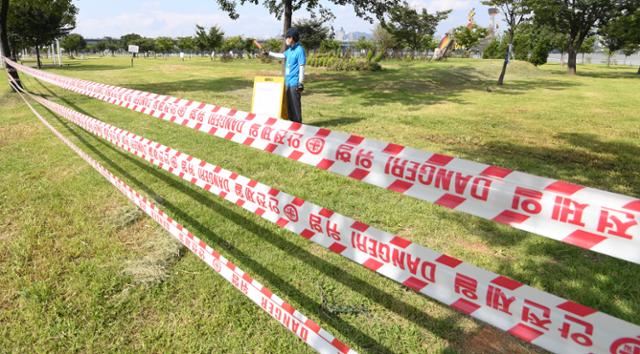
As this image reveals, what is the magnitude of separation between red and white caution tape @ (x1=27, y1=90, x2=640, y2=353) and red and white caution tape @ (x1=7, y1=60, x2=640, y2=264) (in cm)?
24

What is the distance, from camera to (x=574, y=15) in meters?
30.4

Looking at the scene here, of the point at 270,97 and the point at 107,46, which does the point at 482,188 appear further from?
the point at 107,46

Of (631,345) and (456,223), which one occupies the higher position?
(631,345)

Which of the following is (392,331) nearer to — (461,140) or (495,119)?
→ (461,140)

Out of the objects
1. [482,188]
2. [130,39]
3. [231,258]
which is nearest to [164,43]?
[130,39]

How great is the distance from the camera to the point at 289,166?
5.95 m

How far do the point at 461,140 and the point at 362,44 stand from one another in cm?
6482

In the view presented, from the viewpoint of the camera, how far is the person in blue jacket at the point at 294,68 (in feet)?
24.9

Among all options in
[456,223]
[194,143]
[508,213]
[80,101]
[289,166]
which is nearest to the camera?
[508,213]

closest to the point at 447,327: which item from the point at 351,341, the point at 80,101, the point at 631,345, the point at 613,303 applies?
the point at 351,341

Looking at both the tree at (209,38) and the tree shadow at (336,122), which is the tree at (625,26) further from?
the tree at (209,38)

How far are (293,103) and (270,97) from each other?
0.52 meters

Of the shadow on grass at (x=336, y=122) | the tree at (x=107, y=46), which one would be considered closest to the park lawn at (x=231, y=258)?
the shadow on grass at (x=336, y=122)

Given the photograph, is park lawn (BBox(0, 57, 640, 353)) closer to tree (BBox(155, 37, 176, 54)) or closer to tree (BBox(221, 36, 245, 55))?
tree (BBox(221, 36, 245, 55))
